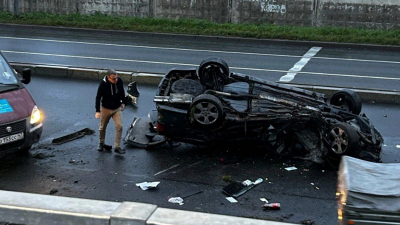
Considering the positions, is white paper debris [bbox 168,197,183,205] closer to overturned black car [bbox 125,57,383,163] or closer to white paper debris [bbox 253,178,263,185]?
white paper debris [bbox 253,178,263,185]

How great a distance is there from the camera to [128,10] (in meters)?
27.2

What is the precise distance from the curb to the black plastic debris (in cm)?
410

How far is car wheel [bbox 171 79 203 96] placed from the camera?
32.7ft

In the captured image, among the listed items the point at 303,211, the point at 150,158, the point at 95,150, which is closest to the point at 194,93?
the point at 150,158

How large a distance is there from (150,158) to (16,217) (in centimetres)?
613

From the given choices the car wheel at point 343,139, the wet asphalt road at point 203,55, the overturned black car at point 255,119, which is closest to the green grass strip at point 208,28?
the wet asphalt road at point 203,55

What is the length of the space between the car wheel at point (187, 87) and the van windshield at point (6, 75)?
2745 mm

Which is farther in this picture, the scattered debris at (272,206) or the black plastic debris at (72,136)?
the black plastic debris at (72,136)

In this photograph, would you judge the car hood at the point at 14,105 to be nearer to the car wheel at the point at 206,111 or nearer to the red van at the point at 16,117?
the red van at the point at 16,117

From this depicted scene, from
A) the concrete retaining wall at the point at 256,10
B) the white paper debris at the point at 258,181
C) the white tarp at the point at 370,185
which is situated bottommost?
the white paper debris at the point at 258,181

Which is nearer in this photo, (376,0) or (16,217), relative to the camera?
(16,217)

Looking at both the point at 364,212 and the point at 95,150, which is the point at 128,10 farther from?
the point at 364,212

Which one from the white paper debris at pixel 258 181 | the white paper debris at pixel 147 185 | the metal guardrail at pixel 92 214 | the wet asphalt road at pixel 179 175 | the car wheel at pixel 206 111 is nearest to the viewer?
the metal guardrail at pixel 92 214

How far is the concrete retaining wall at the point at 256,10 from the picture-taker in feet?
79.4
